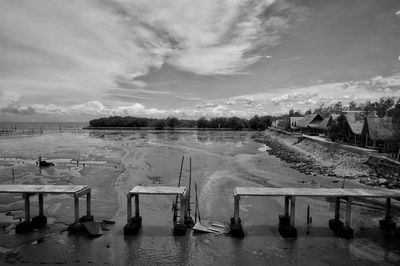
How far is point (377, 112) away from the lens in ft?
135

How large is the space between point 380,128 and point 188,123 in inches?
4280

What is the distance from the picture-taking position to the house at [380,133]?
26.9 meters

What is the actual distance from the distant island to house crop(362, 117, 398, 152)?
87.8 m

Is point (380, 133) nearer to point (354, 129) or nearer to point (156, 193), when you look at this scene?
point (354, 129)

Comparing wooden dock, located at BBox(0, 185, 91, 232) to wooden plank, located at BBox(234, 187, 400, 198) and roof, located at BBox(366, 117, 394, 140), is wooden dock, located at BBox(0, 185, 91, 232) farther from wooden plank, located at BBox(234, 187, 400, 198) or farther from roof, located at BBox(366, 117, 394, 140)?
roof, located at BBox(366, 117, 394, 140)

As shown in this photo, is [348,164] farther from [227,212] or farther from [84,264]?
[84,264]

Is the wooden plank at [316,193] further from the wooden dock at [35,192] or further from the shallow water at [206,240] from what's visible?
the wooden dock at [35,192]

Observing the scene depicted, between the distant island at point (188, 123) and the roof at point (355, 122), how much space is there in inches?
3053

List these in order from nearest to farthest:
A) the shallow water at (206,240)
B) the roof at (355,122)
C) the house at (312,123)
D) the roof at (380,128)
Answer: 1. the shallow water at (206,240)
2. the roof at (380,128)
3. the roof at (355,122)
4. the house at (312,123)

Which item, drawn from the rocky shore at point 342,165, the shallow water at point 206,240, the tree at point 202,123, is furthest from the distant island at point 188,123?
the shallow water at point 206,240

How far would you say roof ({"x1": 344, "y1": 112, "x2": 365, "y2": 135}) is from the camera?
33.5m

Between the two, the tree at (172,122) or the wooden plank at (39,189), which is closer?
the wooden plank at (39,189)

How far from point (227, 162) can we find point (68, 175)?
60.0 feet

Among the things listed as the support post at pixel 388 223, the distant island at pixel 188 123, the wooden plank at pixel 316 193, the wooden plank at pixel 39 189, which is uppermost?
the distant island at pixel 188 123
